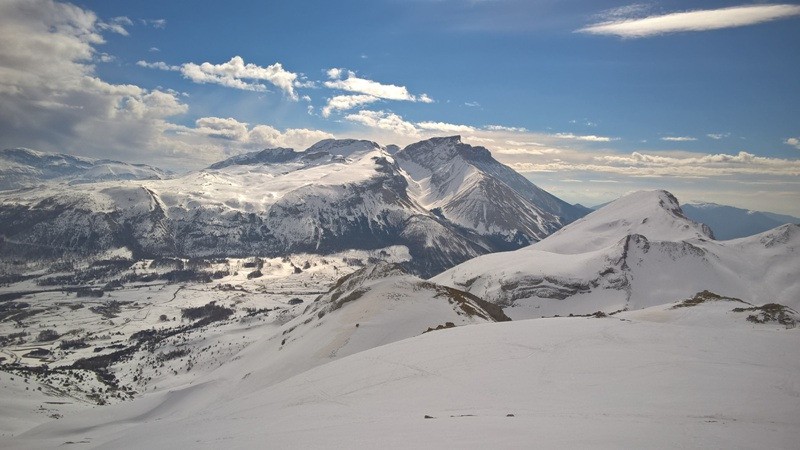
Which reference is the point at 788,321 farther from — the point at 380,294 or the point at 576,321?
the point at 380,294

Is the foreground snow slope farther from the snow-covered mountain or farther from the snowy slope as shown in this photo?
the snow-covered mountain

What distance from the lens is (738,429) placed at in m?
20.2

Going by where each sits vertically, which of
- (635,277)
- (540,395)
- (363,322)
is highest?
(540,395)

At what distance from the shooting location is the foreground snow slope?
65.5 feet

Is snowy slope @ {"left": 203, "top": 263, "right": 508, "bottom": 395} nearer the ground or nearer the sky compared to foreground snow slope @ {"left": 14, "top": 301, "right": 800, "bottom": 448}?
nearer the ground

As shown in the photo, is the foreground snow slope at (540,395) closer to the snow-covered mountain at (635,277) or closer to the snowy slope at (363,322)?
the snowy slope at (363,322)

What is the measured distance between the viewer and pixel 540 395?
87.5ft

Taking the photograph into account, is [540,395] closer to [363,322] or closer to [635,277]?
[363,322]

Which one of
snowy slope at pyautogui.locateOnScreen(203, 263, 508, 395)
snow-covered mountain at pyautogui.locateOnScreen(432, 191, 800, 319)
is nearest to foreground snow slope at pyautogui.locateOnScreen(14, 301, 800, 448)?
snowy slope at pyautogui.locateOnScreen(203, 263, 508, 395)

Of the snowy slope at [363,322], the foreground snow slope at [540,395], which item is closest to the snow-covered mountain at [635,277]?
the snowy slope at [363,322]

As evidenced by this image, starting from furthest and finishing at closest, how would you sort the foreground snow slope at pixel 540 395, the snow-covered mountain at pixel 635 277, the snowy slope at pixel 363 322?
the snow-covered mountain at pixel 635 277
the snowy slope at pixel 363 322
the foreground snow slope at pixel 540 395

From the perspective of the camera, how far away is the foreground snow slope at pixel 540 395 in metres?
20.0

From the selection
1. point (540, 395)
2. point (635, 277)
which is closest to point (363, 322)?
point (540, 395)

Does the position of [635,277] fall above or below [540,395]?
below
